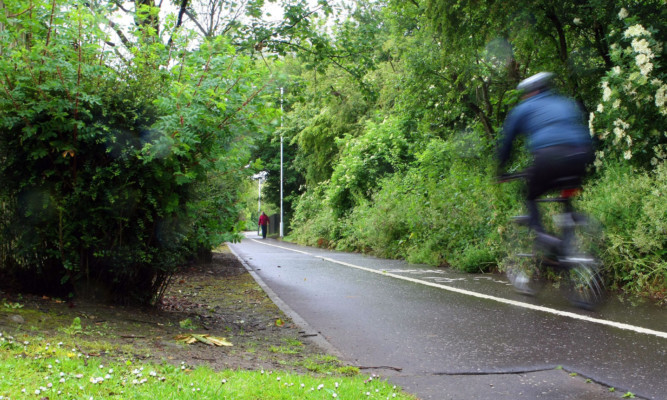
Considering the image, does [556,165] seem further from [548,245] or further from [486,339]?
[486,339]

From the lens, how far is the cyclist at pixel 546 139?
4.68 m

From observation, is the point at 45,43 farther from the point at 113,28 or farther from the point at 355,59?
the point at 355,59

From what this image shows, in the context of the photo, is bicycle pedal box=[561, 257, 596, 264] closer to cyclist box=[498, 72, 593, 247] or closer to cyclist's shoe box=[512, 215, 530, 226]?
cyclist box=[498, 72, 593, 247]

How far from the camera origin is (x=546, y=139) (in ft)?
15.7

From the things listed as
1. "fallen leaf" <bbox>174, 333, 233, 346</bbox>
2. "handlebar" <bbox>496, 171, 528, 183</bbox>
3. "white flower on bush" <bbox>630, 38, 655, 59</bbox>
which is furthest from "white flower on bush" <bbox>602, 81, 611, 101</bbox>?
"fallen leaf" <bbox>174, 333, 233, 346</bbox>

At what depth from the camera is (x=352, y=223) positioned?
22.6m

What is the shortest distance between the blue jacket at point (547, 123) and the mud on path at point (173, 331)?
266cm

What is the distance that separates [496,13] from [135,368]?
1002 centimetres

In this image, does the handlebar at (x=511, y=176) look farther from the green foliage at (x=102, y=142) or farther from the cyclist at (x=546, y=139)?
the green foliage at (x=102, y=142)

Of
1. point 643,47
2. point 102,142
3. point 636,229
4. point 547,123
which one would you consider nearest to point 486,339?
point 547,123

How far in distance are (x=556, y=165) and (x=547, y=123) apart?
399 millimetres

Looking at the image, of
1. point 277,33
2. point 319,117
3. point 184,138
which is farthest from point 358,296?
point 319,117

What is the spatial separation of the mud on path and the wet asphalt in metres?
0.36

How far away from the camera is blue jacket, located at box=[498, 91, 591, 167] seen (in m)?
4.73
